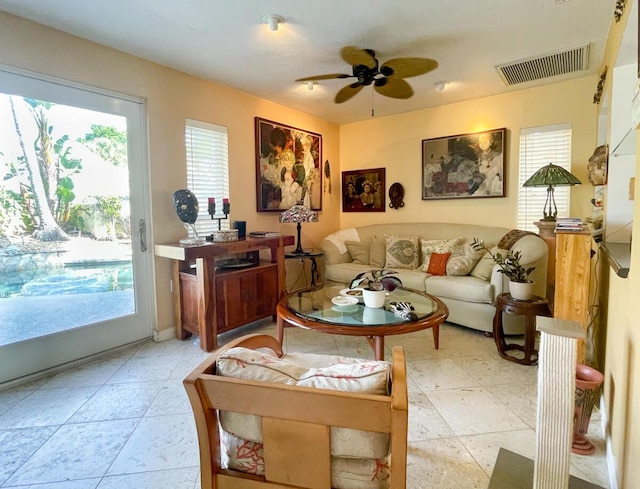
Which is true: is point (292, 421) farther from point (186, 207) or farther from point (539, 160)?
point (539, 160)

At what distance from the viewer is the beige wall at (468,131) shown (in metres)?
3.53

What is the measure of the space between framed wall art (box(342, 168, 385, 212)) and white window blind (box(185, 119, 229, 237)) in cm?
218

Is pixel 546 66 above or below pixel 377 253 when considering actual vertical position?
above

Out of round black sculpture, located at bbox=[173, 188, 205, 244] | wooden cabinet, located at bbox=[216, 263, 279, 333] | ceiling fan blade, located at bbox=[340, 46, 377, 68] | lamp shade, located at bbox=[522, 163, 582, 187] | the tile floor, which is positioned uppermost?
ceiling fan blade, located at bbox=[340, 46, 377, 68]

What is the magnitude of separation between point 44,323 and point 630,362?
3.48 m

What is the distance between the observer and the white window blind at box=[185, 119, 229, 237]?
11.1 ft

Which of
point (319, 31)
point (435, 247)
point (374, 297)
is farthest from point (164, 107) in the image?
point (435, 247)

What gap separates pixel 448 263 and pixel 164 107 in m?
3.23

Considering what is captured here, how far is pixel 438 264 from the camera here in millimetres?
3779

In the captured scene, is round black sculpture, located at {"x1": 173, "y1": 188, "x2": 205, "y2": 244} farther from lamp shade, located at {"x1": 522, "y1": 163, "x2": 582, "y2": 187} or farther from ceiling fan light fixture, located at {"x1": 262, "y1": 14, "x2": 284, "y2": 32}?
lamp shade, located at {"x1": 522, "y1": 163, "x2": 582, "y2": 187}

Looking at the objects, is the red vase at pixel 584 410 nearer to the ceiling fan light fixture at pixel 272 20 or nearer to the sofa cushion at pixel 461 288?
the sofa cushion at pixel 461 288

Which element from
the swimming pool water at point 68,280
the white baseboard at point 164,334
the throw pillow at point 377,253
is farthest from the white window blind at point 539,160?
the swimming pool water at point 68,280

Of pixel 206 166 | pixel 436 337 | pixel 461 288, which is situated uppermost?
pixel 206 166

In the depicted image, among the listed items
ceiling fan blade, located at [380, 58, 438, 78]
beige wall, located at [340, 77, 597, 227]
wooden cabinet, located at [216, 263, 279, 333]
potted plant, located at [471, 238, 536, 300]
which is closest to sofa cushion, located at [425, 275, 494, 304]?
potted plant, located at [471, 238, 536, 300]
